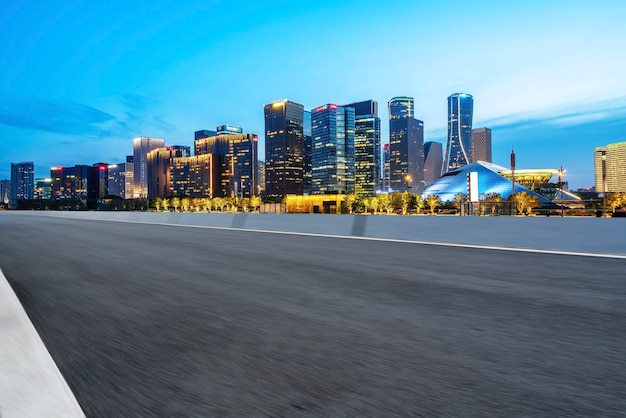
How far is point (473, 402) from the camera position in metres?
2.60

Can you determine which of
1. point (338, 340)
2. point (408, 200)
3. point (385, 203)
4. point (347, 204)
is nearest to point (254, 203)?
point (385, 203)

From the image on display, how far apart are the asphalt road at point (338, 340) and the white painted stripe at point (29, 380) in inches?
4.5

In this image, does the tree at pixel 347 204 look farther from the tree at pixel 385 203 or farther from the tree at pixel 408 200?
the tree at pixel 408 200

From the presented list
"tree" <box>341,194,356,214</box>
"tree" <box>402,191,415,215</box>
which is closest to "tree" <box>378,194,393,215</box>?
"tree" <box>402,191,415,215</box>

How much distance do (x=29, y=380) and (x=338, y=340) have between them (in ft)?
7.68

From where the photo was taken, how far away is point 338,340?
384 cm

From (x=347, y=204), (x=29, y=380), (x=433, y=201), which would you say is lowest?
(x=29, y=380)

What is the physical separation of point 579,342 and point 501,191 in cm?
15512

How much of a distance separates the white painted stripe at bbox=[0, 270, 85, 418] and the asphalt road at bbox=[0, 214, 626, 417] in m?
0.11

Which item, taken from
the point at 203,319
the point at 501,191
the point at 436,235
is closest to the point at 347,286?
the point at 203,319

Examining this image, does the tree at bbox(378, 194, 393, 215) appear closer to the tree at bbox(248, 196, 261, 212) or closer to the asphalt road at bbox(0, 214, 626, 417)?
the tree at bbox(248, 196, 261, 212)

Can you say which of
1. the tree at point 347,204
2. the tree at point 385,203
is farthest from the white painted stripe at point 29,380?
the tree at point 385,203

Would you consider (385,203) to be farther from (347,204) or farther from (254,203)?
(254,203)

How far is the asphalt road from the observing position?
8.73 ft
